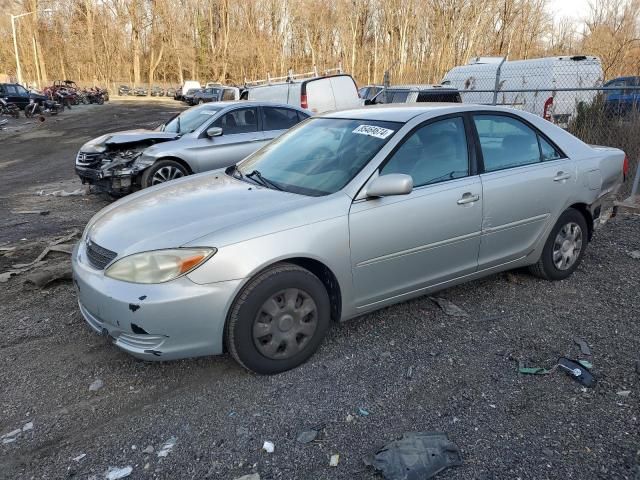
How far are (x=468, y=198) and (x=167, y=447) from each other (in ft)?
8.52

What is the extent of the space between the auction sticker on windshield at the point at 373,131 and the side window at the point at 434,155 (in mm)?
155

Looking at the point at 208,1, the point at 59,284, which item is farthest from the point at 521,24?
the point at 208,1

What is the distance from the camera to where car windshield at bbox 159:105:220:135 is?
873 centimetres

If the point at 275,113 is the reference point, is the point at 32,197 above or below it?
below

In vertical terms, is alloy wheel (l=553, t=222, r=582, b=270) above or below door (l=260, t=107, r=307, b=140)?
below

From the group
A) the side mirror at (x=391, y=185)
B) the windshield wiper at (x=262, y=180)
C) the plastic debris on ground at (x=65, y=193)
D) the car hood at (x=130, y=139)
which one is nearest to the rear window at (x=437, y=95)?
the car hood at (x=130, y=139)

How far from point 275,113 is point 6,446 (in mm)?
7286

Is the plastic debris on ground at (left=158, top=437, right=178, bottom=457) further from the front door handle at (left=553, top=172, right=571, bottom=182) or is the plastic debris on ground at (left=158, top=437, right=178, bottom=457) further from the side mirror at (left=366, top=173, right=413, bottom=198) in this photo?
the front door handle at (left=553, top=172, right=571, bottom=182)

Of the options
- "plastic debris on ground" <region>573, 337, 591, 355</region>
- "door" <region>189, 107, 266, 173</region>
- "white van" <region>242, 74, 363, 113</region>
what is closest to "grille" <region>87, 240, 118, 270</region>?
"plastic debris on ground" <region>573, 337, 591, 355</region>

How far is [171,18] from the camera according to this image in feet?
206

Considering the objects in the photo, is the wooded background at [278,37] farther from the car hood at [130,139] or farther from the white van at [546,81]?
the car hood at [130,139]

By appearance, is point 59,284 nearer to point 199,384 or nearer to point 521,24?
point 199,384

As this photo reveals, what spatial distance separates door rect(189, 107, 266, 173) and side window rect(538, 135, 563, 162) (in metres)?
5.14

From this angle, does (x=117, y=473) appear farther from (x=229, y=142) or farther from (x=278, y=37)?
(x=278, y=37)
